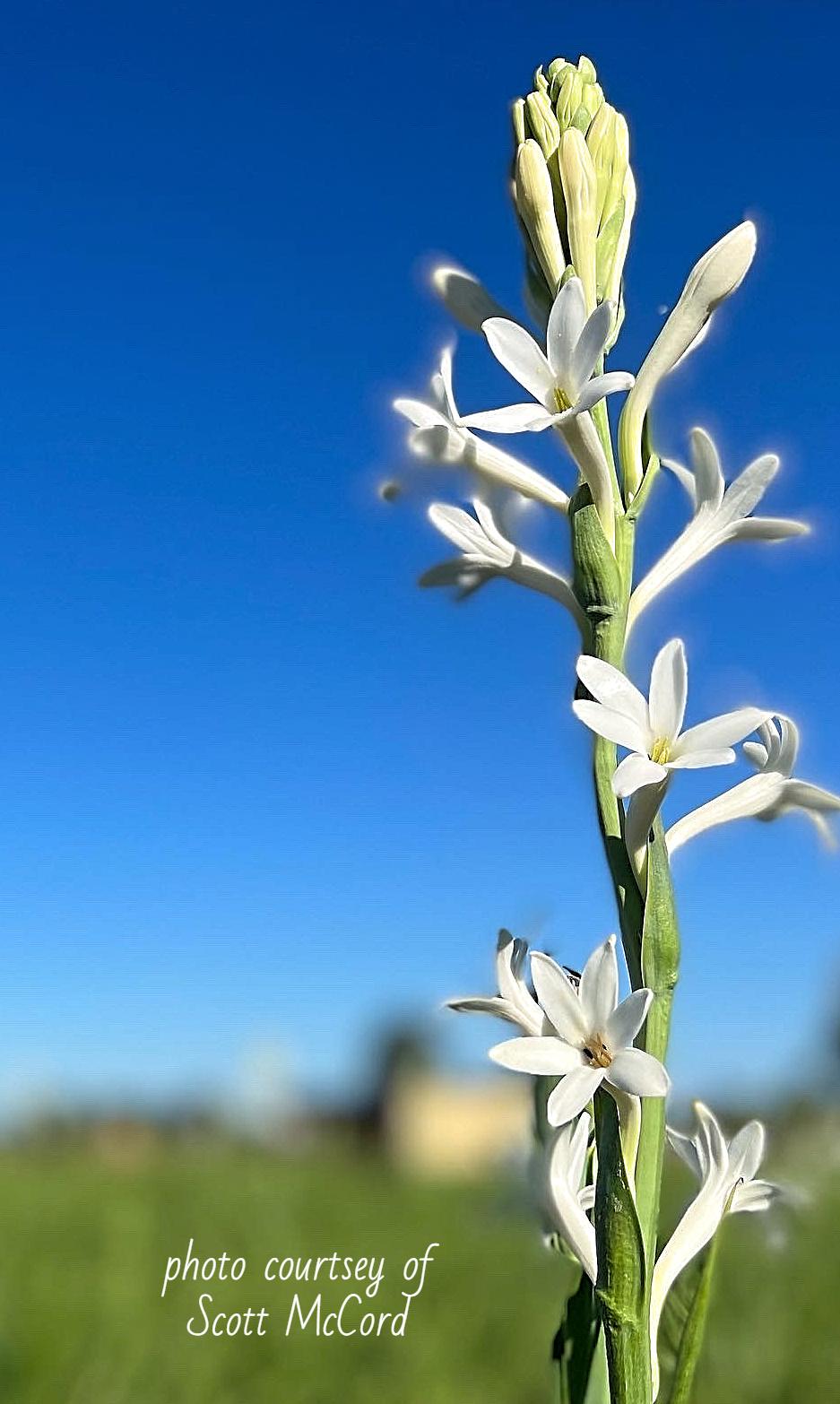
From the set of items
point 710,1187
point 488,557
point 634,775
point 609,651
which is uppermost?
point 488,557

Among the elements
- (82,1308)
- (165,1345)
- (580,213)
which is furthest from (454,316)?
(82,1308)

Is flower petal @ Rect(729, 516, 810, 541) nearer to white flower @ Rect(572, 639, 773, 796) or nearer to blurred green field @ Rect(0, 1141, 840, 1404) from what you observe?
white flower @ Rect(572, 639, 773, 796)

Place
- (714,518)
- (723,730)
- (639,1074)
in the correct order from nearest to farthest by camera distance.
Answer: (639,1074) → (723,730) → (714,518)

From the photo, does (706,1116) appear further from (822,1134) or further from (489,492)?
Result: (822,1134)

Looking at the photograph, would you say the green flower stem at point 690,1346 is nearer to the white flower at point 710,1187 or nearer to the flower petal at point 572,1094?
the white flower at point 710,1187

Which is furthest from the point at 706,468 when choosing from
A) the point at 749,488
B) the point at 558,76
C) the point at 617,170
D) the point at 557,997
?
the point at 557,997

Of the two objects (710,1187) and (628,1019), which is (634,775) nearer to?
(628,1019)

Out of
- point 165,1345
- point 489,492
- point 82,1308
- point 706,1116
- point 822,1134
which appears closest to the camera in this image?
point 706,1116
